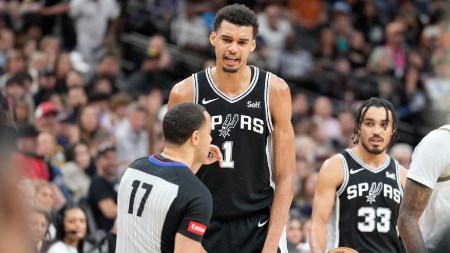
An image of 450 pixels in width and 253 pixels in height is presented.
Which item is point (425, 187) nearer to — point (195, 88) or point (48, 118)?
point (195, 88)

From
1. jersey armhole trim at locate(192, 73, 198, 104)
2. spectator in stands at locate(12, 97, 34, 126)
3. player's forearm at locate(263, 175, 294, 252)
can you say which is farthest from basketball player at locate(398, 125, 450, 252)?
spectator in stands at locate(12, 97, 34, 126)

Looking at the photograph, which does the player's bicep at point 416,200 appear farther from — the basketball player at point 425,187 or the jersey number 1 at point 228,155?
the jersey number 1 at point 228,155

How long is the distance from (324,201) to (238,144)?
1301mm

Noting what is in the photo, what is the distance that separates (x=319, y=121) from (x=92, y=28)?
4.41 m

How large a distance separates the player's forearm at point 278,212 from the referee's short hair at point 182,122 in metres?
1.17

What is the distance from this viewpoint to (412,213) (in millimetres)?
6555

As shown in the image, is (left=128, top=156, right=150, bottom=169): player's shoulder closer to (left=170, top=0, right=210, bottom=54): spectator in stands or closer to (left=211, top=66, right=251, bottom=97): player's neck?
Answer: (left=211, top=66, right=251, bottom=97): player's neck

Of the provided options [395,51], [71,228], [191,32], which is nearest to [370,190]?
[71,228]

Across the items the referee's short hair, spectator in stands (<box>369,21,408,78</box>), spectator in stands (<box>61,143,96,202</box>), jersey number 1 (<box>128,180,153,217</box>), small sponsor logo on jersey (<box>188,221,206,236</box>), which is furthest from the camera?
spectator in stands (<box>369,21,408,78</box>)

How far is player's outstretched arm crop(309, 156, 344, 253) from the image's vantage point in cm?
738

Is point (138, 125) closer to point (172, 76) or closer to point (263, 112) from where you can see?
point (172, 76)

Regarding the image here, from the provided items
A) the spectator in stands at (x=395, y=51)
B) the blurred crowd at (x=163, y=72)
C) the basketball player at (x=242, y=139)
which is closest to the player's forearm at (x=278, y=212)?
the basketball player at (x=242, y=139)

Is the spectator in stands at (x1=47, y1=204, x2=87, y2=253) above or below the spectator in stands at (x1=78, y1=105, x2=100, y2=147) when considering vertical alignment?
below

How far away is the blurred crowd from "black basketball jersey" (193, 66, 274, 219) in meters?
4.08
